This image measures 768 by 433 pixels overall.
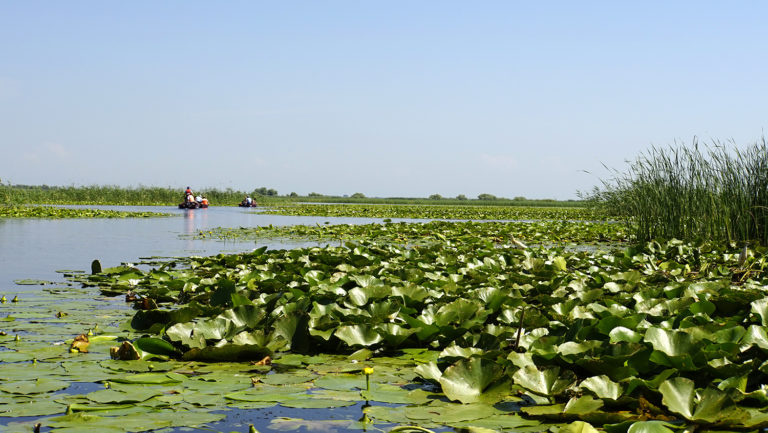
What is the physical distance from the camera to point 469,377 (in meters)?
2.18

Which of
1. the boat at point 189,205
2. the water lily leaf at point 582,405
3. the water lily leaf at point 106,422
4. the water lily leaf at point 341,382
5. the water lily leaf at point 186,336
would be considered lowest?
the water lily leaf at point 341,382

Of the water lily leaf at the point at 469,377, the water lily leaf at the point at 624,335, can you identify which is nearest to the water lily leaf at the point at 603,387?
the water lily leaf at the point at 469,377

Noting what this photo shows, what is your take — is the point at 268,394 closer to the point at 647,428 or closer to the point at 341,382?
the point at 341,382

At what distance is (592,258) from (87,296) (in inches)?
180

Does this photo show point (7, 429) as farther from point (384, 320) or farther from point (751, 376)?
point (751, 376)

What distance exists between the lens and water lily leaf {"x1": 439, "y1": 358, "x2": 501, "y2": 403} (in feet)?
7.03

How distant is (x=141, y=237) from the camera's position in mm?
11289

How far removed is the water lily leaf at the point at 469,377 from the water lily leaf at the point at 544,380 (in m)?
0.08

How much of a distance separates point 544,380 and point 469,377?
253 mm

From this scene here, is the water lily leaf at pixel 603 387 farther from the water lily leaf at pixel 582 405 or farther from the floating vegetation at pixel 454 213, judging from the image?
the floating vegetation at pixel 454 213

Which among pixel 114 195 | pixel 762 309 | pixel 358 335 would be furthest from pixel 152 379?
pixel 114 195

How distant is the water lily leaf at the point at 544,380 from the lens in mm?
2100

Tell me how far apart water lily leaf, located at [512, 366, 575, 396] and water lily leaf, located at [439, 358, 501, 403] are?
0.08 m

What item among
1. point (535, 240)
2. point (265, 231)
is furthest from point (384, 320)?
point (265, 231)
